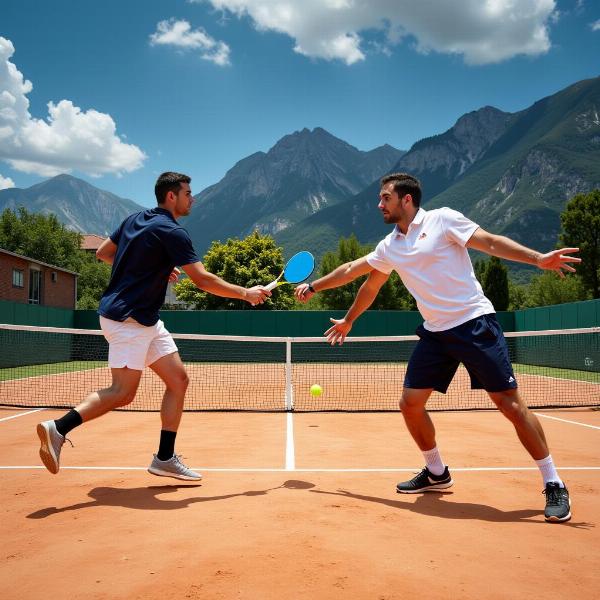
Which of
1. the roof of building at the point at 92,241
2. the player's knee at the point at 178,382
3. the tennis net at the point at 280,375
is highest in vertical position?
the roof of building at the point at 92,241

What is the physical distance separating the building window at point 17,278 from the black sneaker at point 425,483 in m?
30.9

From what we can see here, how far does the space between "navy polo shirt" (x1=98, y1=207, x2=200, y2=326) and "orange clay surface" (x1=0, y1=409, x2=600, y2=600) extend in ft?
4.17

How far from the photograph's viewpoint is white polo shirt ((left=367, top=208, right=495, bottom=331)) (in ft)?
12.4

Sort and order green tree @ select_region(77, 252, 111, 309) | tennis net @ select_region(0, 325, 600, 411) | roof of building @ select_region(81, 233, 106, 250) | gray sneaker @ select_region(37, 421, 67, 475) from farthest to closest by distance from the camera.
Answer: roof of building @ select_region(81, 233, 106, 250)
green tree @ select_region(77, 252, 111, 309)
tennis net @ select_region(0, 325, 600, 411)
gray sneaker @ select_region(37, 421, 67, 475)

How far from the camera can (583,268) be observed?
129 feet

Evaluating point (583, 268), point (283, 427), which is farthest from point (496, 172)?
point (283, 427)

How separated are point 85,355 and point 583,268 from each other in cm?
3192

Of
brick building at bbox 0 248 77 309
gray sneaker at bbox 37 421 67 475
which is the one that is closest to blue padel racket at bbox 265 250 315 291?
gray sneaker at bbox 37 421 67 475

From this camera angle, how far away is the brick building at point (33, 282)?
29.7 meters

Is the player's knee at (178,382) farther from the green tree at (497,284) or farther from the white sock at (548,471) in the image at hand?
the green tree at (497,284)

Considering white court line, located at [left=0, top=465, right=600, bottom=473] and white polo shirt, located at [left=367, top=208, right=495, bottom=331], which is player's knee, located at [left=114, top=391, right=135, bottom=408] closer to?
white court line, located at [left=0, top=465, right=600, bottom=473]

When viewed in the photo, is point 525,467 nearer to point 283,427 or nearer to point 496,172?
point 283,427

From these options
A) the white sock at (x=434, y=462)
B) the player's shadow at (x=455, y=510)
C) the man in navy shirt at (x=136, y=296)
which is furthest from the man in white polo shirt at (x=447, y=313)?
the man in navy shirt at (x=136, y=296)

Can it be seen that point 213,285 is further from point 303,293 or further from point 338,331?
point 338,331
